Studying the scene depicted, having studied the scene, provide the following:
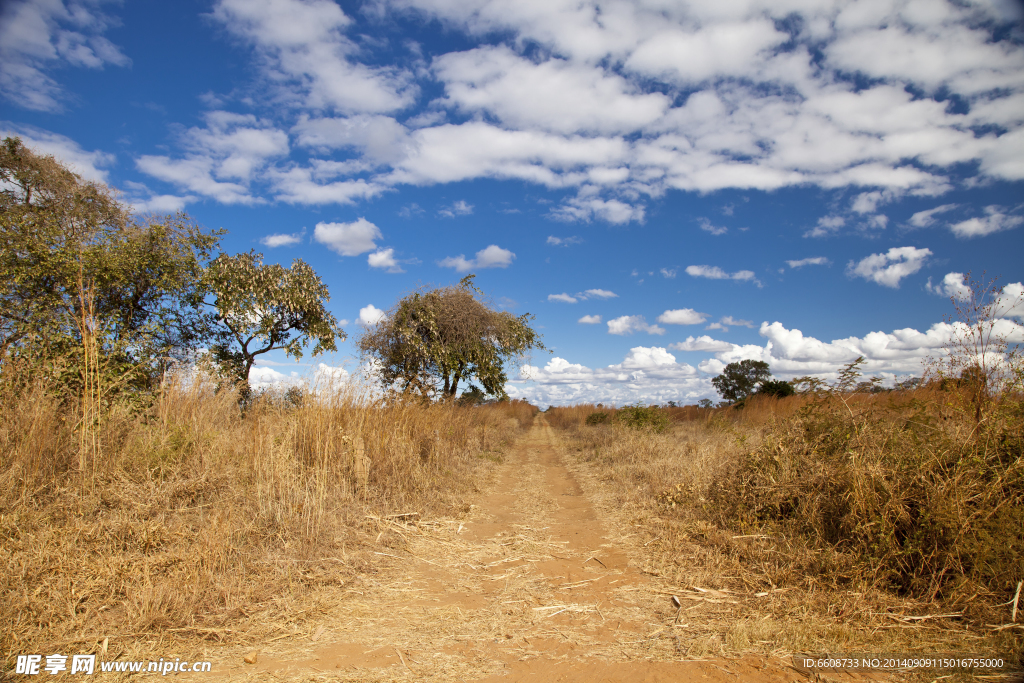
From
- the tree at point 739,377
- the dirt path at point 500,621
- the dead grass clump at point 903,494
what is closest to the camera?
the dirt path at point 500,621

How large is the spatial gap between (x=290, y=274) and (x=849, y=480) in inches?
580

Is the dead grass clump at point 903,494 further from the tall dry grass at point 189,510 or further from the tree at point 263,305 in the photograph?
the tree at point 263,305

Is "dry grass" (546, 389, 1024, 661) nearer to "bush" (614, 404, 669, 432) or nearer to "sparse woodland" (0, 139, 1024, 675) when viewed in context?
"sparse woodland" (0, 139, 1024, 675)

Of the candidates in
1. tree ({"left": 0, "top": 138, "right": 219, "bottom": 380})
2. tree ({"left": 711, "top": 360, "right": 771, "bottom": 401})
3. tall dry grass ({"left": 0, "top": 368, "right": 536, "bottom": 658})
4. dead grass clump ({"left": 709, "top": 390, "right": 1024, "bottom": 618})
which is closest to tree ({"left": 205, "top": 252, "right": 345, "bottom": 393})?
tree ({"left": 0, "top": 138, "right": 219, "bottom": 380})

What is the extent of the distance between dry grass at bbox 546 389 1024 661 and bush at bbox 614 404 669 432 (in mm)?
8192

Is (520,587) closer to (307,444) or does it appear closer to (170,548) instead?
(170,548)

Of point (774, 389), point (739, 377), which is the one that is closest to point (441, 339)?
point (774, 389)

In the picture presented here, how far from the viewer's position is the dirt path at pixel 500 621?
309cm

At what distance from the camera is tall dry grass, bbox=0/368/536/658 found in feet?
11.6

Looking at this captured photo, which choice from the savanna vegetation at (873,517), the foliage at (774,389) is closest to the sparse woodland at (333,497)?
the savanna vegetation at (873,517)

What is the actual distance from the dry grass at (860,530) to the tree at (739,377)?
24954 millimetres

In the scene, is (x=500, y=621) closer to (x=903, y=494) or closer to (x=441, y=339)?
(x=903, y=494)

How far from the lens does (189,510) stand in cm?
521

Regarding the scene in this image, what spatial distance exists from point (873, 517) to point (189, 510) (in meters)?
6.75
